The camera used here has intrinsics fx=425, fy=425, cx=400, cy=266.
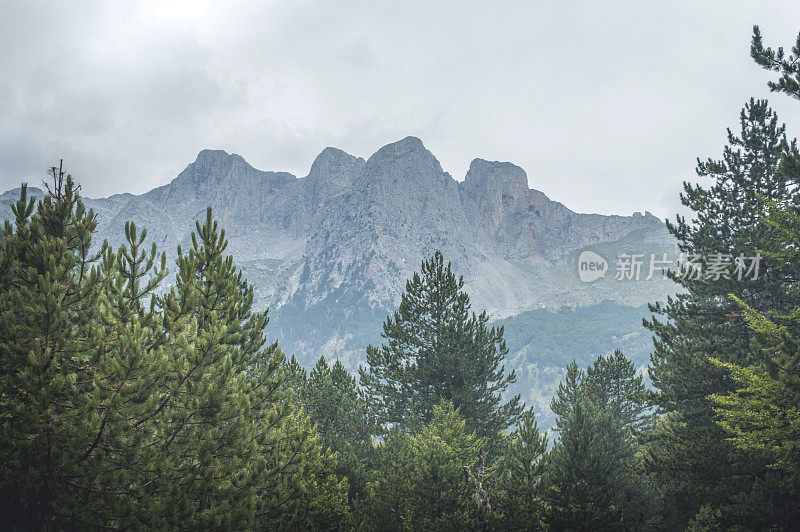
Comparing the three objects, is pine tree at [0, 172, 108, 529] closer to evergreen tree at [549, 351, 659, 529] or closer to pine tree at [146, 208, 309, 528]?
pine tree at [146, 208, 309, 528]

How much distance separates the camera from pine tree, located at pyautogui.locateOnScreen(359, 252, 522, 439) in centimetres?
2667

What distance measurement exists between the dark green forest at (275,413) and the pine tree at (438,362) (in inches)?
39.0

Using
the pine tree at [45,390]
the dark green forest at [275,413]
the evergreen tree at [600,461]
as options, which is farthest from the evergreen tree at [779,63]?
the pine tree at [45,390]

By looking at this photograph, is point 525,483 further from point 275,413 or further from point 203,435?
point 203,435

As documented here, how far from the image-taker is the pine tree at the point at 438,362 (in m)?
26.7

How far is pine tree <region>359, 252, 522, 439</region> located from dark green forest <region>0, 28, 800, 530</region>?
99 cm

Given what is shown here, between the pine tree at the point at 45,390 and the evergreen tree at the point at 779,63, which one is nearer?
the pine tree at the point at 45,390

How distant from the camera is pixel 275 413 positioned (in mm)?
12820

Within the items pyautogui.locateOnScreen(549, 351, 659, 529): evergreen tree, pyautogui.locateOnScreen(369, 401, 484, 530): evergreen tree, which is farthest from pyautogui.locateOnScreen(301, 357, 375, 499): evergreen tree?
pyautogui.locateOnScreen(549, 351, 659, 529): evergreen tree

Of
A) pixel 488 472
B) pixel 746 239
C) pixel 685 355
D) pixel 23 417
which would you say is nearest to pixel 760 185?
pixel 746 239

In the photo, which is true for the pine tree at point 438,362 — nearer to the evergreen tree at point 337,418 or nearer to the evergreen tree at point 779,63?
the evergreen tree at point 337,418

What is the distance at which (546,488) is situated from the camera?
15.0 meters

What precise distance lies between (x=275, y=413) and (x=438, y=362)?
15570mm

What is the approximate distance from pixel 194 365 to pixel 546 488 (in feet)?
Result: 41.3
